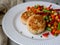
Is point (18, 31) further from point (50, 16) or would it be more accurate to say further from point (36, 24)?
point (50, 16)

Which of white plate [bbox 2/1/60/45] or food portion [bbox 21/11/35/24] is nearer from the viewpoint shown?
white plate [bbox 2/1/60/45]

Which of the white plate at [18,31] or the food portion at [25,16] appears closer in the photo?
the white plate at [18,31]

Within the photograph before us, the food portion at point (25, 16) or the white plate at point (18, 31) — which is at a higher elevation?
the food portion at point (25, 16)

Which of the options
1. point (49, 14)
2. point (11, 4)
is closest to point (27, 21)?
point (49, 14)

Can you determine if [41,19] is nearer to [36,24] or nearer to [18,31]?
[36,24]

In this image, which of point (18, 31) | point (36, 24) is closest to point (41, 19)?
point (36, 24)

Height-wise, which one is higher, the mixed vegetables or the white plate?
the mixed vegetables
